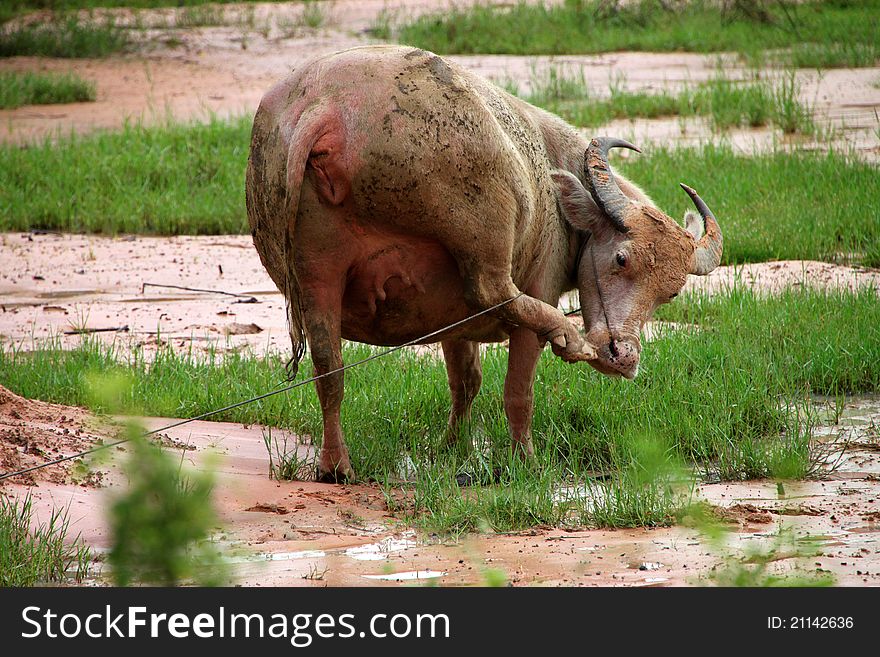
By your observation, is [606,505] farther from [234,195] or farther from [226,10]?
[226,10]

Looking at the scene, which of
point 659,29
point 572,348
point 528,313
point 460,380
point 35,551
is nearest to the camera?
point 35,551

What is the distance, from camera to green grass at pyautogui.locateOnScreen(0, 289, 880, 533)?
525cm

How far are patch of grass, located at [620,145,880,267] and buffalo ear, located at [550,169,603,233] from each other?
13.0 ft

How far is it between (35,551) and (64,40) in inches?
574

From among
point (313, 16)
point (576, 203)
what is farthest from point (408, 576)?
point (313, 16)

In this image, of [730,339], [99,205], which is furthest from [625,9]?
[730,339]

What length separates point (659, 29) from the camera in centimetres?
Answer: 1848

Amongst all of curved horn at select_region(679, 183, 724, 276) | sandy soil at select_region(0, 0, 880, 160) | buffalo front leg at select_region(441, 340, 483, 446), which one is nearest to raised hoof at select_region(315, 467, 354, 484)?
buffalo front leg at select_region(441, 340, 483, 446)

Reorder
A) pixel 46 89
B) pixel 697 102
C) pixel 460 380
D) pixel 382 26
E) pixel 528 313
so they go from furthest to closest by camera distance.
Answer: pixel 382 26 < pixel 46 89 < pixel 697 102 < pixel 460 380 < pixel 528 313

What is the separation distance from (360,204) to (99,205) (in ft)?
21.9

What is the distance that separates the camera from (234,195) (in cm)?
1134

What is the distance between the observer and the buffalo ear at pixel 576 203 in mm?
6137

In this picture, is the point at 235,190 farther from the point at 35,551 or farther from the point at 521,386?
the point at 35,551

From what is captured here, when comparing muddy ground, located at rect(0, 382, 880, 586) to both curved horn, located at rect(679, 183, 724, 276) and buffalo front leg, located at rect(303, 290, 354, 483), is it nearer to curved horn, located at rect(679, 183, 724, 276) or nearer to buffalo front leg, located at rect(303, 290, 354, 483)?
buffalo front leg, located at rect(303, 290, 354, 483)
